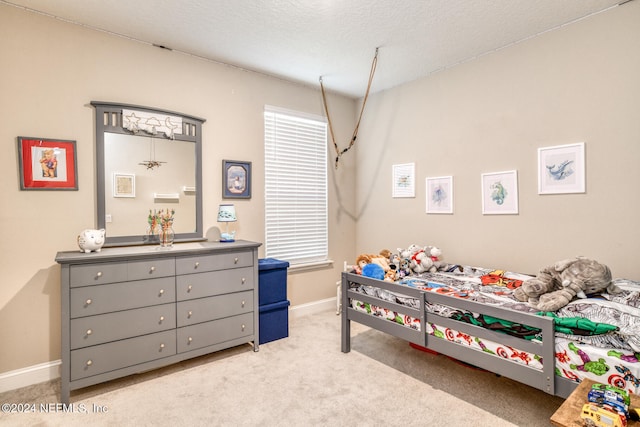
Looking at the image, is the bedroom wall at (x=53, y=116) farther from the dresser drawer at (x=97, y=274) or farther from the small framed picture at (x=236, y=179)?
the dresser drawer at (x=97, y=274)

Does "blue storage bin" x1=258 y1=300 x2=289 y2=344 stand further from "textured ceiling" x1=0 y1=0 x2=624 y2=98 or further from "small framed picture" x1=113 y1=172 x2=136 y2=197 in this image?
"textured ceiling" x1=0 y1=0 x2=624 y2=98

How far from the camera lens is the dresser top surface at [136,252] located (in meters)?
2.25

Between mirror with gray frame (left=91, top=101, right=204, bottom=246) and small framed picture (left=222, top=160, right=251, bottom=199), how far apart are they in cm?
26

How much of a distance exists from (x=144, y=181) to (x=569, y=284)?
3298mm

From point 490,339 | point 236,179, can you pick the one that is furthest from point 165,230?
point 490,339

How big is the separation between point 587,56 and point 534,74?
1.17 feet

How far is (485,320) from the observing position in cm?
208

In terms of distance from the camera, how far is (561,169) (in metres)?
2.68

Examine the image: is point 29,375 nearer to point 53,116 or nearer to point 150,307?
point 150,307

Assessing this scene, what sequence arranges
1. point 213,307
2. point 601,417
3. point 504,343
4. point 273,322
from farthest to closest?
point 273,322
point 213,307
point 504,343
point 601,417

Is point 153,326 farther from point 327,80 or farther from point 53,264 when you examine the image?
point 327,80

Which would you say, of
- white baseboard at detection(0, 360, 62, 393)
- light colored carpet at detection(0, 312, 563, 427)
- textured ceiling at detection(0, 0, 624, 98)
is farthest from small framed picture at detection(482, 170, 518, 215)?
white baseboard at detection(0, 360, 62, 393)

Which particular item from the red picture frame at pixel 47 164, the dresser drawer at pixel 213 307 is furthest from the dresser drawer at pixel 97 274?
the red picture frame at pixel 47 164

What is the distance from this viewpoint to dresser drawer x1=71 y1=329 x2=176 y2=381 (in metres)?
2.26
